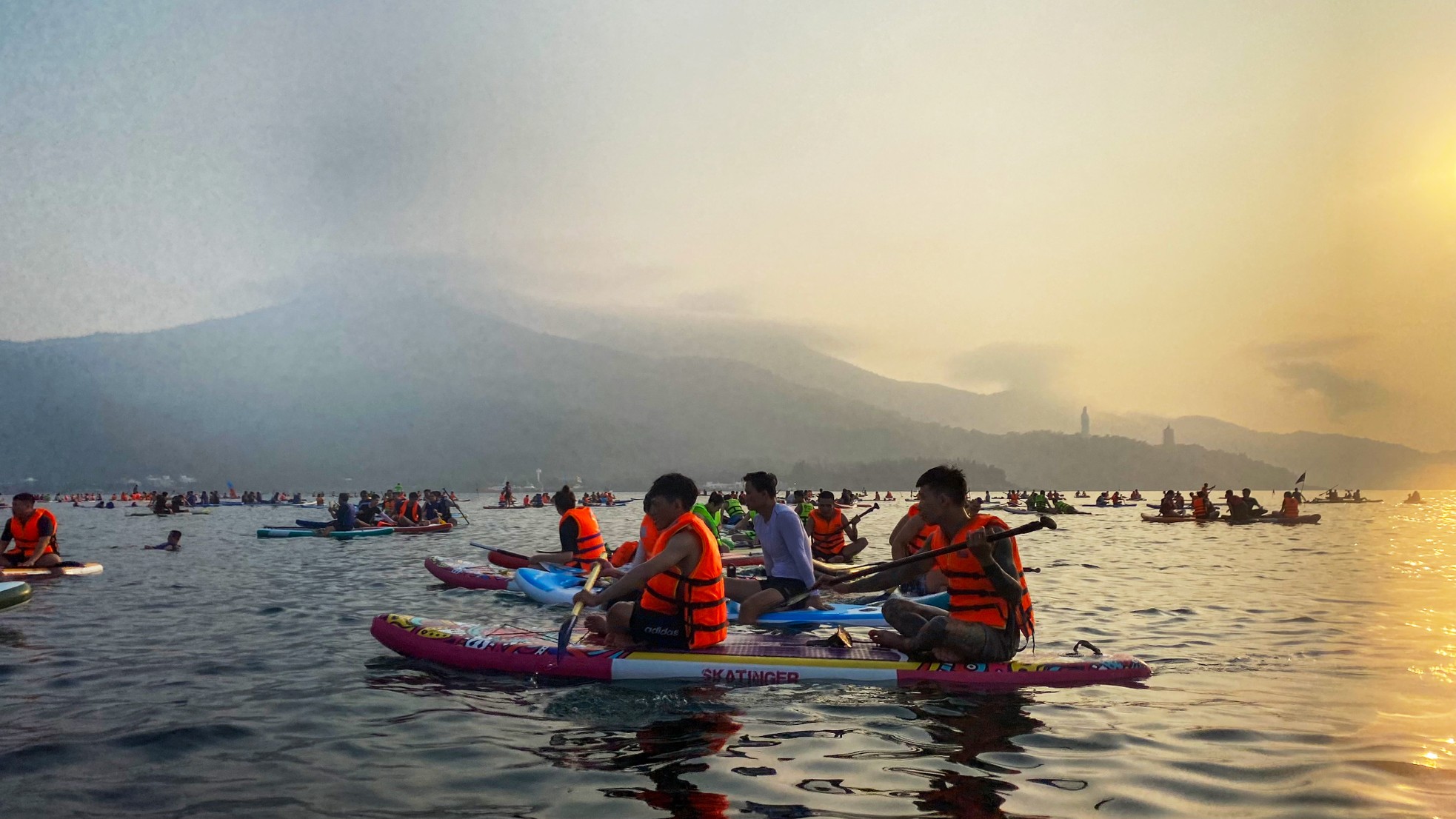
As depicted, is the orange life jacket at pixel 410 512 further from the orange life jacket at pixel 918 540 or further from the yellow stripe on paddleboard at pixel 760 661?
the yellow stripe on paddleboard at pixel 760 661

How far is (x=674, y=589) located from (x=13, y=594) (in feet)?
38.6

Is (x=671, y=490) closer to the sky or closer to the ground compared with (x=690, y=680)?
closer to the sky

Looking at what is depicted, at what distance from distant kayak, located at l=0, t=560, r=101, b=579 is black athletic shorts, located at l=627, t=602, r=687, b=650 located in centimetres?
1399

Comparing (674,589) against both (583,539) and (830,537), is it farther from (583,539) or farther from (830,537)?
(830,537)

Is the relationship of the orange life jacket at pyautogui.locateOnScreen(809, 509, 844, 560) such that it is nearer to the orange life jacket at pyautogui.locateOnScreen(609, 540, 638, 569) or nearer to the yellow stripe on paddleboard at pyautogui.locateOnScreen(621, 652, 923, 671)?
the orange life jacket at pyautogui.locateOnScreen(609, 540, 638, 569)

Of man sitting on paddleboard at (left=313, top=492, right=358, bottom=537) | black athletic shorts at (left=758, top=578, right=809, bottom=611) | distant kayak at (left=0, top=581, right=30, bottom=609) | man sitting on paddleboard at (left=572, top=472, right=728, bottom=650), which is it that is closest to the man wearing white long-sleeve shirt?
black athletic shorts at (left=758, top=578, right=809, bottom=611)

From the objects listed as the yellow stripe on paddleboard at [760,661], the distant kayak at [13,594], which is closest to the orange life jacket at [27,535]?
the distant kayak at [13,594]

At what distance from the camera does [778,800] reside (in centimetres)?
545

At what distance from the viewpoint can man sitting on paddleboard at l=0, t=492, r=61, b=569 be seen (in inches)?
688

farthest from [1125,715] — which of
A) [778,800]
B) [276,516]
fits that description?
[276,516]

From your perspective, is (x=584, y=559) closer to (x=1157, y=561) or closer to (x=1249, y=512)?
(x=1157, y=561)

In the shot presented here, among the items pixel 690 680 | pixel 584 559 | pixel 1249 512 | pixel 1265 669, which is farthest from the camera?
pixel 1249 512

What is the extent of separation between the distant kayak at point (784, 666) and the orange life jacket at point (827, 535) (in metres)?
9.42

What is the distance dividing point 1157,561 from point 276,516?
50.7 metres
